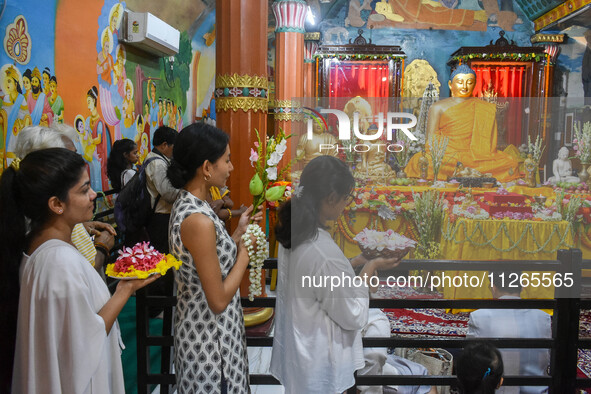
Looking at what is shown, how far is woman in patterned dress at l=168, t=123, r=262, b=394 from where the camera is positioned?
1.82 meters

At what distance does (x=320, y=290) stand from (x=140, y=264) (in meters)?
0.62

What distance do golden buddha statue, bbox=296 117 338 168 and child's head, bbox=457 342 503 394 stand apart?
0.90 m

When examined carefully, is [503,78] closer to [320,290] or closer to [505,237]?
[505,237]

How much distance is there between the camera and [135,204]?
11.9 feet

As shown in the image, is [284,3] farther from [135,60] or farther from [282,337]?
[282,337]

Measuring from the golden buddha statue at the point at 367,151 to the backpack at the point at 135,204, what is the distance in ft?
6.18

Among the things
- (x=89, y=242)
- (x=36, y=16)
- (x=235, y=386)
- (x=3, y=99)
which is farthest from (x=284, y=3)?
(x=235, y=386)

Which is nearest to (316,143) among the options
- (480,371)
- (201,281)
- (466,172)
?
(201,281)

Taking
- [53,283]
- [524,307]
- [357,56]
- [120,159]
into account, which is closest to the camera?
[53,283]

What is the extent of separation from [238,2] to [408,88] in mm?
9242

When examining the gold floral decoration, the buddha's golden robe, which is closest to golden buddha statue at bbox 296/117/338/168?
the buddha's golden robe

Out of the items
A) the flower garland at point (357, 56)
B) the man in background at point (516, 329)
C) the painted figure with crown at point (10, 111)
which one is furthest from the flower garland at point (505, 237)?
the flower garland at point (357, 56)

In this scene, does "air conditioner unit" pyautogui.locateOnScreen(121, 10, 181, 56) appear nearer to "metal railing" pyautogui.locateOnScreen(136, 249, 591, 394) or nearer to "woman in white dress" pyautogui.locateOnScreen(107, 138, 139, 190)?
"woman in white dress" pyautogui.locateOnScreen(107, 138, 139, 190)

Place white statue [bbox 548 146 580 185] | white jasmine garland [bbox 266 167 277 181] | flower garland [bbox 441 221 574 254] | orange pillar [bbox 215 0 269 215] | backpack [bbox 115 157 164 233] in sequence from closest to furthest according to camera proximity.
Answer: white jasmine garland [bbox 266 167 277 181], white statue [bbox 548 146 580 185], flower garland [bbox 441 221 574 254], backpack [bbox 115 157 164 233], orange pillar [bbox 215 0 269 215]
